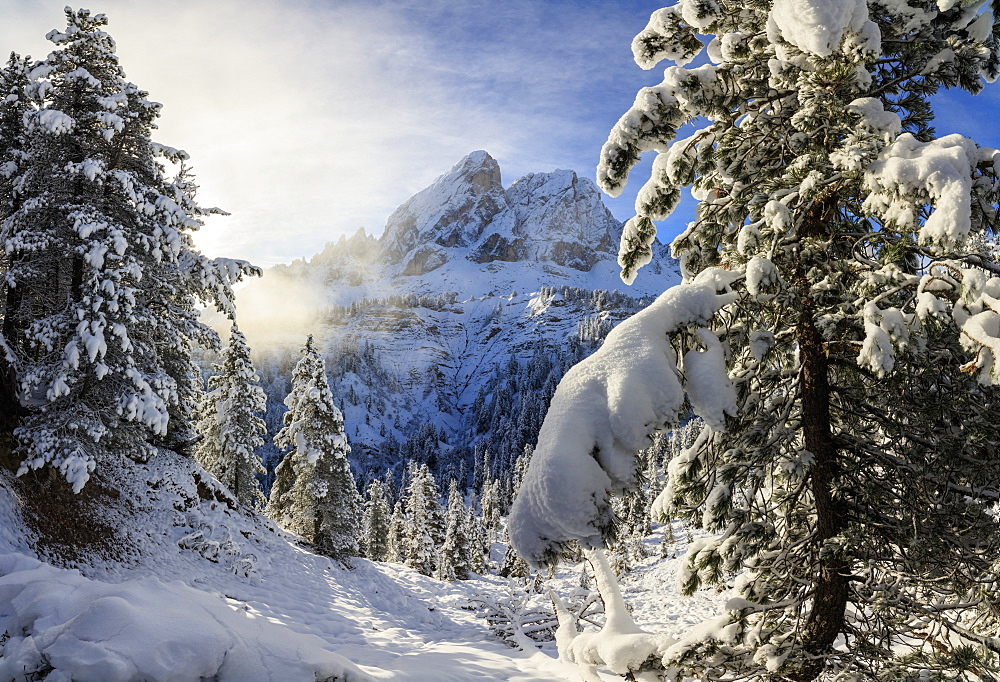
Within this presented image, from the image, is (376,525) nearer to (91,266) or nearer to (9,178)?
(91,266)

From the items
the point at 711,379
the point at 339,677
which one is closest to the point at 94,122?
the point at 339,677

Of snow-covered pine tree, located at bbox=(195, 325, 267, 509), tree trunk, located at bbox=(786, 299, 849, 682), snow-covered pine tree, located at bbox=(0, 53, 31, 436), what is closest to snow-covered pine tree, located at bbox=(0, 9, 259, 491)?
snow-covered pine tree, located at bbox=(0, 53, 31, 436)

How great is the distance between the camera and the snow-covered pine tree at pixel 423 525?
1410 inches

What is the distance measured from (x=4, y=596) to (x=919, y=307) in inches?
336

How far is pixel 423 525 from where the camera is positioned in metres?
36.9

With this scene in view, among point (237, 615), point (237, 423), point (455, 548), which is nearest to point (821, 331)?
point (237, 615)

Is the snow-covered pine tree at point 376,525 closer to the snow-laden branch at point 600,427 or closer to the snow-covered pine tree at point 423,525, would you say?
the snow-covered pine tree at point 423,525

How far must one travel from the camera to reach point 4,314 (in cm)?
1281

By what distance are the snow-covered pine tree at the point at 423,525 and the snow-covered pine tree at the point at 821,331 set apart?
33.7m

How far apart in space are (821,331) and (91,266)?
14030 mm

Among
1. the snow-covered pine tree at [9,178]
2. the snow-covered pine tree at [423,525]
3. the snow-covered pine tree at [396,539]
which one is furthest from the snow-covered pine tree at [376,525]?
the snow-covered pine tree at [9,178]

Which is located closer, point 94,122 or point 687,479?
point 687,479

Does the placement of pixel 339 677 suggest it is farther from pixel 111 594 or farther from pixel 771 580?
pixel 771 580

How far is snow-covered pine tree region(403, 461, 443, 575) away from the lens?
35812 millimetres
